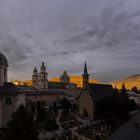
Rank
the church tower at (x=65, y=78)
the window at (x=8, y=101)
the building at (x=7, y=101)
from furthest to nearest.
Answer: the church tower at (x=65, y=78)
the window at (x=8, y=101)
the building at (x=7, y=101)

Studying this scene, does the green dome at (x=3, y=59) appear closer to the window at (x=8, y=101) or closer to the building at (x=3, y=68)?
the building at (x=3, y=68)

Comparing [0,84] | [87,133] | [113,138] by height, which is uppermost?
[0,84]

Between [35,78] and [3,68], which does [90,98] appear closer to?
[3,68]

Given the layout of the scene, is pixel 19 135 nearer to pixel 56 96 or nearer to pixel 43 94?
pixel 43 94

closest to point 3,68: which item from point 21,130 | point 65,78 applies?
point 21,130

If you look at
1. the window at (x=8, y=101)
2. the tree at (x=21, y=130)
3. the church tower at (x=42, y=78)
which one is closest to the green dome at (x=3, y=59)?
the window at (x=8, y=101)

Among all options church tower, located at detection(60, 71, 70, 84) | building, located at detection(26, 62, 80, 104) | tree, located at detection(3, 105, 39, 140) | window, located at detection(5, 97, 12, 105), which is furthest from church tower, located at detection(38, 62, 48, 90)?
tree, located at detection(3, 105, 39, 140)

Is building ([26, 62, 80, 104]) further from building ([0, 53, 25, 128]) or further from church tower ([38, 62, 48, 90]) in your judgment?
building ([0, 53, 25, 128])

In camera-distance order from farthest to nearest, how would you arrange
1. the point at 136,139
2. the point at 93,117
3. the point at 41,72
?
the point at 41,72 → the point at 93,117 → the point at 136,139

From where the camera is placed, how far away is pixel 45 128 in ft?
147

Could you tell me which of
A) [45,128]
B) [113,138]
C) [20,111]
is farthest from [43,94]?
[113,138]

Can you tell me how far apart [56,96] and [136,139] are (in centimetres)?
11242

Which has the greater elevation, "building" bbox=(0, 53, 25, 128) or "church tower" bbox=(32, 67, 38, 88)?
"church tower" bbox=(32, 67, 38, 88)

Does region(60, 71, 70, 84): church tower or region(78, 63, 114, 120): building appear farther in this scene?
region(60, 71, 70, 84): church tower
